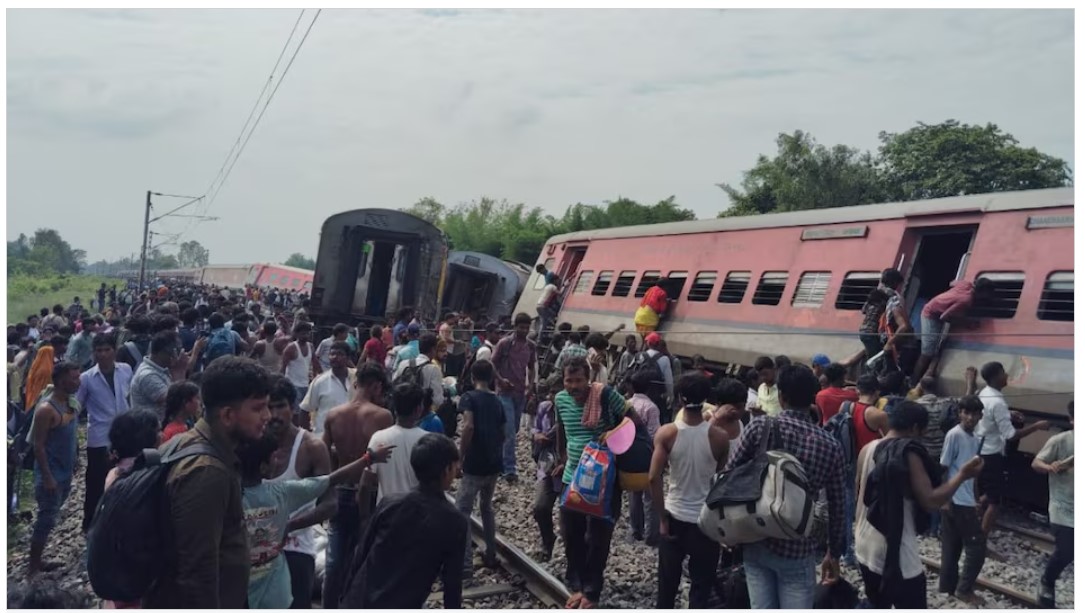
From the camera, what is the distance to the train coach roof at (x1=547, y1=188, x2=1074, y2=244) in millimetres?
9195

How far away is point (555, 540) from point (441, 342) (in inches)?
167

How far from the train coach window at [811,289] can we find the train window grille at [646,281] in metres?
3.34

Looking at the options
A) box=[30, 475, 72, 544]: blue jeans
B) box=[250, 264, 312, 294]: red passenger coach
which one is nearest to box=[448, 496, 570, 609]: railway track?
box=[30, 475, 72, 544]: blue jeans

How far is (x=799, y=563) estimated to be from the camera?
427 centimetres

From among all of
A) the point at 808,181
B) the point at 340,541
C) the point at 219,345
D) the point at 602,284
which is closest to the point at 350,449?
the point at 340,541

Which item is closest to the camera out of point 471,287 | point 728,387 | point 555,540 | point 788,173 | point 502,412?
point 728,387

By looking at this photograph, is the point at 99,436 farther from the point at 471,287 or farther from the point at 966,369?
the point at 471,287

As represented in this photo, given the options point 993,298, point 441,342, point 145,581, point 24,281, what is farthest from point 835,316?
point 24,281

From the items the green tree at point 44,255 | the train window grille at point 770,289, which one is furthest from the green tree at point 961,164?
the green tree at point 44,255

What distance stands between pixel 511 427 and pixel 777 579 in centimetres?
493

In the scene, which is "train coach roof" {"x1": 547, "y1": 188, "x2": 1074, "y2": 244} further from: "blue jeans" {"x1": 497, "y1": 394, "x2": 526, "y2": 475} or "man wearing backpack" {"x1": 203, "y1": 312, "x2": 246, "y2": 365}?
"man wearing backpack" {"x1": 203, "y1": 312, "x2": 246, "y2": 365}

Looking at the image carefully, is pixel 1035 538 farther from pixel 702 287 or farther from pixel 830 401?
pixel 702 287

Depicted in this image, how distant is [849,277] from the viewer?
10961 millimetres

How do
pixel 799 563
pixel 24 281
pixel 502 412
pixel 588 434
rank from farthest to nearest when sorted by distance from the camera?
pixel 24 281 → pixel 502 412 → pixel 588 434 → pixel 799 563
